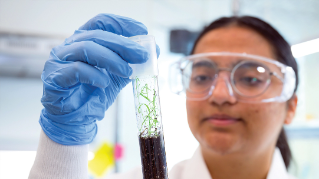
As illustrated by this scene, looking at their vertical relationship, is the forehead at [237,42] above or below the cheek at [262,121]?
above

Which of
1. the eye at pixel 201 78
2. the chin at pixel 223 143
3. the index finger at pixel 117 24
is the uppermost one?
the index finger at pixel 117 24

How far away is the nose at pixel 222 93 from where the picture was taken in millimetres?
1107

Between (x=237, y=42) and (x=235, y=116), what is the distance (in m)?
0.36

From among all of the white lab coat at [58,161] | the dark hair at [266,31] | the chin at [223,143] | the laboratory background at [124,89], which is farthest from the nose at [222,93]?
the laboratory background at [124,89]

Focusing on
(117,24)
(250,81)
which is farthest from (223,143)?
(117,24)

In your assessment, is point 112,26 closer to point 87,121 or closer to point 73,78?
point 73,78

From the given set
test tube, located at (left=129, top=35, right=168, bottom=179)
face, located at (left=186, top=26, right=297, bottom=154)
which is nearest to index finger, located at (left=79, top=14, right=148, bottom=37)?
test tube, located at (left=129, top=35, right=168, bottom=179)

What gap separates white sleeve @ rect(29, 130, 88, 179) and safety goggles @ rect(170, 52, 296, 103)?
0.61 meters

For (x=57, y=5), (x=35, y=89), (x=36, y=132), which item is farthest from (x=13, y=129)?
(x=57, y=5)

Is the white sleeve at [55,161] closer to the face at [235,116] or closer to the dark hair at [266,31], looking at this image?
the face at [235,116]

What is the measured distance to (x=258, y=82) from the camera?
1.16 m

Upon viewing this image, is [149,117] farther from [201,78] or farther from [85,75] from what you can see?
[201,78]

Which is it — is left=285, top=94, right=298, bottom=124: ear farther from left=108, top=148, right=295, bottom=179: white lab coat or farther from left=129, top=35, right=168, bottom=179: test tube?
left=129, top=35, right=168, bottom=179: test tube

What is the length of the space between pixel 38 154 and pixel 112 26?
0.68 m
